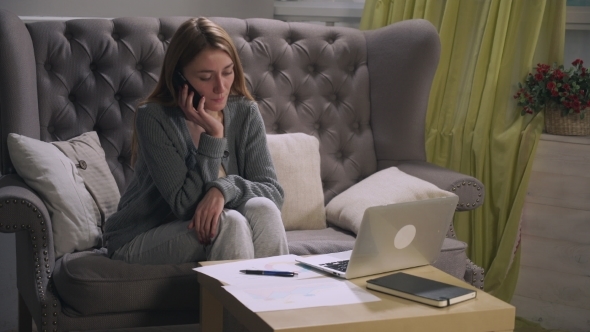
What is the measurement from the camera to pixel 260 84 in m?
2.63

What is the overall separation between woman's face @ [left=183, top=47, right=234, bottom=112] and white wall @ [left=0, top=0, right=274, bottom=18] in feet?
3.03

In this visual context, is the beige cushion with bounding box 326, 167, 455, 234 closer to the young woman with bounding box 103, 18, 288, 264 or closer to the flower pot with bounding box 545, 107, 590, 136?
the young woman with bounding box 103, 18, 288, 264

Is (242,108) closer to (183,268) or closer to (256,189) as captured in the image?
(256,189)

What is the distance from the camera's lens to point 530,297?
9.45ft

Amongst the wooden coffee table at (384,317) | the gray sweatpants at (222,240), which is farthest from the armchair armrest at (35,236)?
the wooden coffee table at (384,317)

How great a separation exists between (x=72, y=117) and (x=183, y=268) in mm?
743

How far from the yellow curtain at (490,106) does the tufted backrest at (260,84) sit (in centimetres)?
34

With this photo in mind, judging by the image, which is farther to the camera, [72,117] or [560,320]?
[560,320]

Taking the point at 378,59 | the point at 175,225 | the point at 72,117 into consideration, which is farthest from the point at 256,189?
the point at 378,59

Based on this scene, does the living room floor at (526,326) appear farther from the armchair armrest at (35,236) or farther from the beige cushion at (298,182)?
the armchair armrest at (35,236)

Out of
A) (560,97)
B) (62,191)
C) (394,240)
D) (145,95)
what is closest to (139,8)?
(145,95)

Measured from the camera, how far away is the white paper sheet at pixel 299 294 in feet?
4.68

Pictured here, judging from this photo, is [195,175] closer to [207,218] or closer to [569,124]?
[207,218]

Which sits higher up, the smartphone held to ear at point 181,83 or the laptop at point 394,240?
the smartphone held to ear at point 181,83
